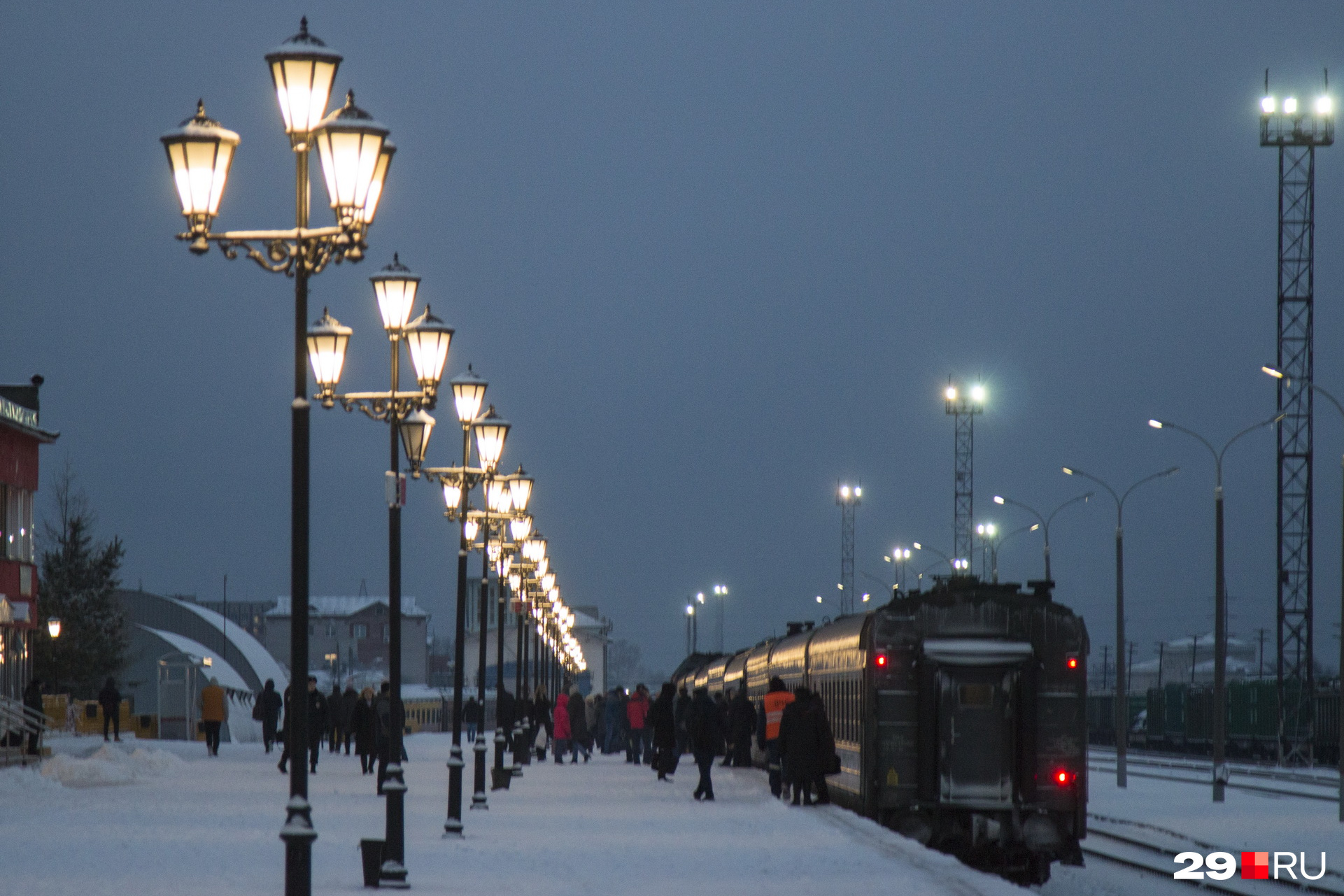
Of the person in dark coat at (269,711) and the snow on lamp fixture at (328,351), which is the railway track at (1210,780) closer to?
the person in dark coat at (269,711)

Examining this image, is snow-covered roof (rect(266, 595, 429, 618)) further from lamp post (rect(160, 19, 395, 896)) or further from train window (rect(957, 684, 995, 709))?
lamp post (rect(160, 19, 395, 896))

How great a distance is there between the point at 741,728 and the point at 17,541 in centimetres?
2011

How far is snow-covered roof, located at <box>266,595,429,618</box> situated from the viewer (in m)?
156

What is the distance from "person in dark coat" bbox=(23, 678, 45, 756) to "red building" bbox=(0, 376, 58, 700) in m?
2.69

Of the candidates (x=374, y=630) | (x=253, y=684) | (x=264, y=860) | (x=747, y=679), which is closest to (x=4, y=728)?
(x=747, y=679)

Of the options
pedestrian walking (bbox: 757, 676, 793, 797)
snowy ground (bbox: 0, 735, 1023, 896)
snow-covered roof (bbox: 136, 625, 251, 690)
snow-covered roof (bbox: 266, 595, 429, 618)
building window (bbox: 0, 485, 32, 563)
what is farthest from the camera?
snow-covered roof (bbox: 266, 595, 429, 618)

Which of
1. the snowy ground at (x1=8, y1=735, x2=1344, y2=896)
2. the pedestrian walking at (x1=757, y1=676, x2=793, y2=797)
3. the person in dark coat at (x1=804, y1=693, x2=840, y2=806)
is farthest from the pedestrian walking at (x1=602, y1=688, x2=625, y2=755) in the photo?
the person in dark coat at (x1=804, y1=693, x2=840, y2=806)

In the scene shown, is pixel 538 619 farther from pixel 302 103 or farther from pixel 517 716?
pixel 302 103

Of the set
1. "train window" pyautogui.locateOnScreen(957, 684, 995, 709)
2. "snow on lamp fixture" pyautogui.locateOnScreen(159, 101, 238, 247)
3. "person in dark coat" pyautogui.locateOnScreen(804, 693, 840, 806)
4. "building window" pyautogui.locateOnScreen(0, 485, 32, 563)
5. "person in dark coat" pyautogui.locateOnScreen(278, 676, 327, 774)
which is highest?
"snow on lamp fixture" pyautogui.locateOnScreen(159, 101, 238, 247)

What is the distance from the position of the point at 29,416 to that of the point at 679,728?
63.2 ft

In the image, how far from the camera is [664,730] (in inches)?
1258

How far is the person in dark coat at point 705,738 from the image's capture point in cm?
2661

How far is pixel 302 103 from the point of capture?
11734 mm

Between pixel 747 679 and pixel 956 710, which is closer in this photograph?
pixel 956 710
